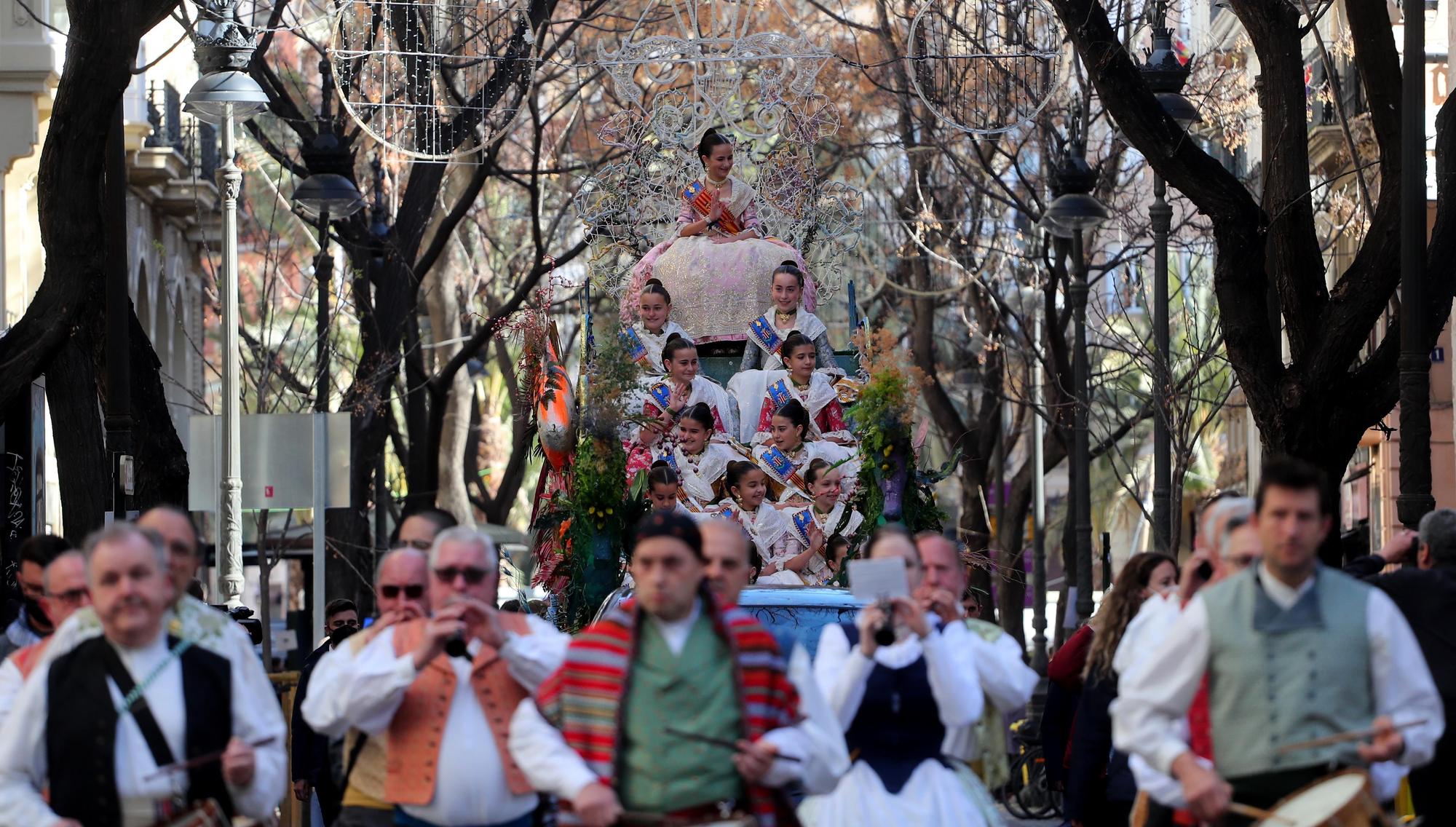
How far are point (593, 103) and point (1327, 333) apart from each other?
20.6 meters

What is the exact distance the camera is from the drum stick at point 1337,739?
7309 millimetres

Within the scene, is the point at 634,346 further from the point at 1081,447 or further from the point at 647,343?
the point at 1081,447

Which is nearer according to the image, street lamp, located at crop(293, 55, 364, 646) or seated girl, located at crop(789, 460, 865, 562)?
seated girl, located at crop(789, 460, 865, 562)

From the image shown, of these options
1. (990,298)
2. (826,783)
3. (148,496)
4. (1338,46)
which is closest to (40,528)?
(148,496)

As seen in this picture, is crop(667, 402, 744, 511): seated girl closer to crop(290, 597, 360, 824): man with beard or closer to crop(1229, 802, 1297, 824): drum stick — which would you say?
crop(290, 597, 360, 824): man with beard

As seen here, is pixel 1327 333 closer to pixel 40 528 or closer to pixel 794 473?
pixel 794 473

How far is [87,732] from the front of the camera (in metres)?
7.59

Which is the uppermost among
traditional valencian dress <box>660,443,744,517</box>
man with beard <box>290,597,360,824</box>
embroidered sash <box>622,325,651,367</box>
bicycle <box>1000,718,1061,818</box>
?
embroidered sash <box>622,325,651,367</box>

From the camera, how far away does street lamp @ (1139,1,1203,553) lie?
1931 centimetres

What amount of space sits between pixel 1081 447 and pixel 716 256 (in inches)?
245

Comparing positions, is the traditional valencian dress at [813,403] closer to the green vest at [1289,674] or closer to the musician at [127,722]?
the musician at [127,722]

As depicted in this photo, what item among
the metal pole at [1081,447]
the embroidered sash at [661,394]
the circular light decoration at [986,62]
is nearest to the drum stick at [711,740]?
the embroidered sash at [661,394]

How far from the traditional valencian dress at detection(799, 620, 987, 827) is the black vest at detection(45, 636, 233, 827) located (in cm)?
213

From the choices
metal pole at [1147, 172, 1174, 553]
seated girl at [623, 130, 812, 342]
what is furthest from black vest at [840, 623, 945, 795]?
metal pole at [1147, 172, 1174, 553]
